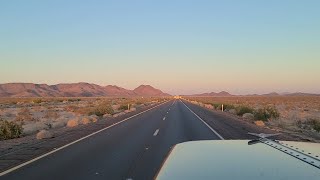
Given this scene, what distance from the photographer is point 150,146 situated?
1584 cm

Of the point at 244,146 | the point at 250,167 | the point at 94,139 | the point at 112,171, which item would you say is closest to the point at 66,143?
the point at 94,139

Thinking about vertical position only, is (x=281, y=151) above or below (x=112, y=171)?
above

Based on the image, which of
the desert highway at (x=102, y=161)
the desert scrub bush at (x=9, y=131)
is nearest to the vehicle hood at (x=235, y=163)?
the desert highway at (x=102, y=161)

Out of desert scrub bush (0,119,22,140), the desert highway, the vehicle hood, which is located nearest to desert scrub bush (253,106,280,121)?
the desert highway

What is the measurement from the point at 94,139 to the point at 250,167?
15814 mm

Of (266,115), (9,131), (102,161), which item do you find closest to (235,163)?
(102,161)

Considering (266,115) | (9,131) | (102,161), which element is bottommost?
(102,161)

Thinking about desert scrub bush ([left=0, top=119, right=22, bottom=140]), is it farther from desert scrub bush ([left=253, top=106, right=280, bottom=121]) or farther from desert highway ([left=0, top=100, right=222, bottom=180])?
desert scrub bush ([left=253, top=106, right=280, bottom=121])

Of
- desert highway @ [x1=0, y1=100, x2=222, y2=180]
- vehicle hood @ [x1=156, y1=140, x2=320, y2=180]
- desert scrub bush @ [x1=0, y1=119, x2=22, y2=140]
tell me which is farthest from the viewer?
desert scrub bush @ [x1=0, y1=119, x2=22, y2=140]

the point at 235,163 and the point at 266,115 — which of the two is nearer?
the point at 235,163

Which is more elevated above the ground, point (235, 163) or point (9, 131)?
point (235, 163)

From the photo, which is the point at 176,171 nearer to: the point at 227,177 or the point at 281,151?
the point at 227,177

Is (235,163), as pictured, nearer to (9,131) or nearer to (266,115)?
(9,131)

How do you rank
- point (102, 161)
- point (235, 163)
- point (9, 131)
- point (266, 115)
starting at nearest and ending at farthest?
point (235, 163) → point (102, 161) → point (9, 131) → point (266, 115)
